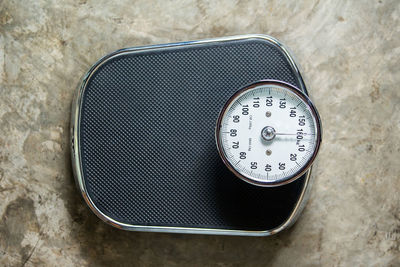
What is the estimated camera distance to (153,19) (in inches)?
45.4

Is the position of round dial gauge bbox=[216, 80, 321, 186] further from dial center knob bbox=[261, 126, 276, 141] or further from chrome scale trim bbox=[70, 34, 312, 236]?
chrome scale trim bbox=[70, 34, 312, 236]

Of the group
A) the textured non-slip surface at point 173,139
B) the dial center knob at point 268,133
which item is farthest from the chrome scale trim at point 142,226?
the dial center knob at point 268,133

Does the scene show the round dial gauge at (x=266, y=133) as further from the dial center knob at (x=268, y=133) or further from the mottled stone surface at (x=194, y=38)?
the mottled stone surface at (x=194, y=38)

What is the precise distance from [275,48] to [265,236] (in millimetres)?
464

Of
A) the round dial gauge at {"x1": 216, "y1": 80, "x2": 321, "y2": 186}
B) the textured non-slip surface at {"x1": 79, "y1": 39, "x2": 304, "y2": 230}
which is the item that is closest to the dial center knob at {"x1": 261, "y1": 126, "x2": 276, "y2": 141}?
the round dial gauge at {"x1": 216, "y1": 80, "x2": 321, "y2": 186}

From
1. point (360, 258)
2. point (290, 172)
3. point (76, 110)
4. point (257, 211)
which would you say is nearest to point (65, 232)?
point (76, 110)

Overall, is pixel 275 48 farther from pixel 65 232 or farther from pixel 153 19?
pixel 65 232

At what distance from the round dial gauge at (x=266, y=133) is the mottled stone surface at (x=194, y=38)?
0.19 meters

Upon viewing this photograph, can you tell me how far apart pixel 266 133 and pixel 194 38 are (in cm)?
36

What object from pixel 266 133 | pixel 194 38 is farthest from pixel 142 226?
pixel 194 38

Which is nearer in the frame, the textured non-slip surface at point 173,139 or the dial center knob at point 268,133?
the dial center knob at point 268,133

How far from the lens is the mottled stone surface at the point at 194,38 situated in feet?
3.61

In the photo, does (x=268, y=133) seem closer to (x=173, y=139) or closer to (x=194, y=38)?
(x=173, y=139)

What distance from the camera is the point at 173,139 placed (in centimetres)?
105
